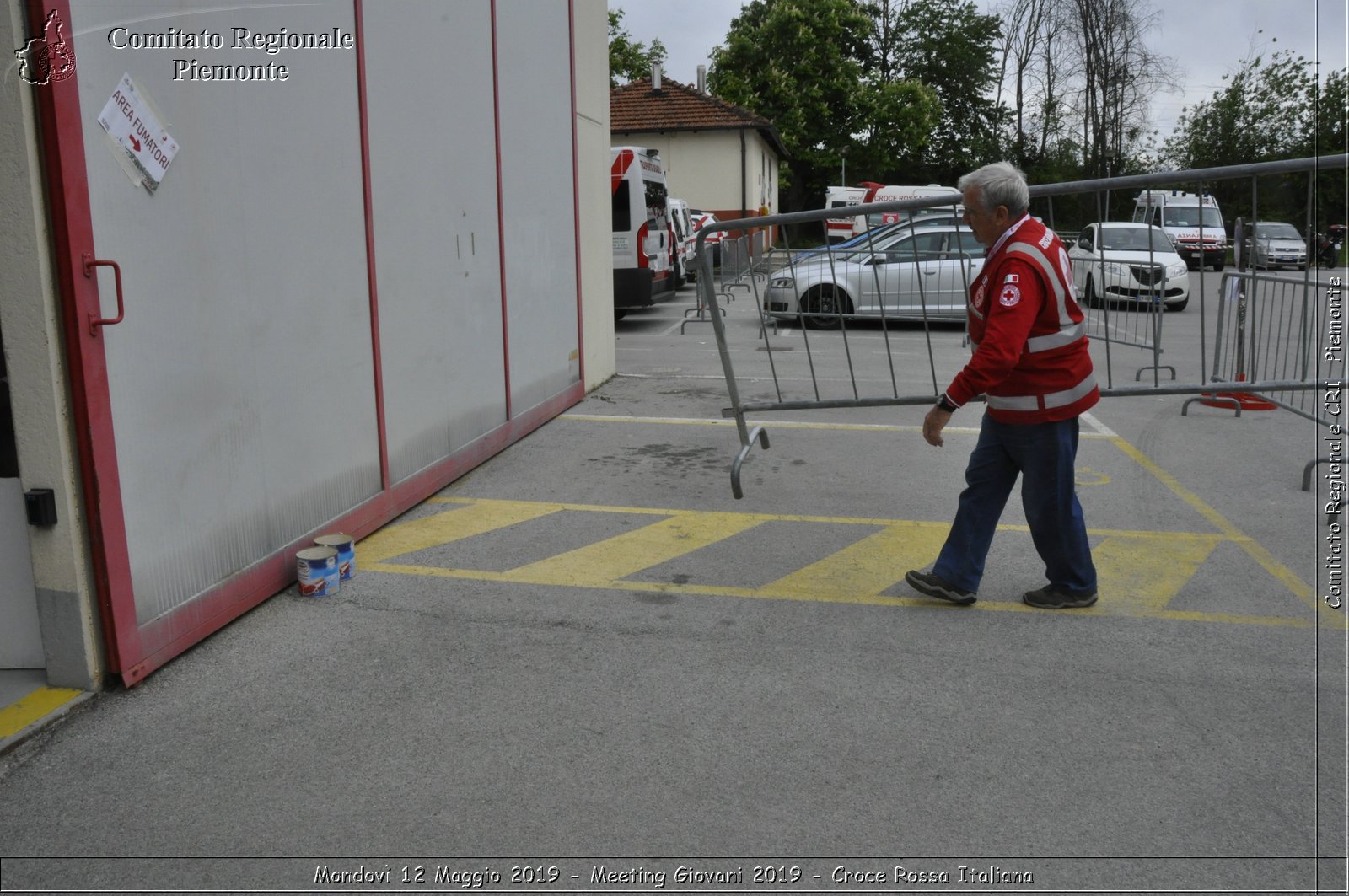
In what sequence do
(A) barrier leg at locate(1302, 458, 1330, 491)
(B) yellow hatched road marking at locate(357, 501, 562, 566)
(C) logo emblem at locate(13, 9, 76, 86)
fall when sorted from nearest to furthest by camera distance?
(C) logo emblem at locate(13, 9, 76, 86)
(B) yellow hatched road marking at locate(357, 501, 562, 566)
(A) barrier leg at locate(1302, 458, 1330, 491)

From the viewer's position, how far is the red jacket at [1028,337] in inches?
167

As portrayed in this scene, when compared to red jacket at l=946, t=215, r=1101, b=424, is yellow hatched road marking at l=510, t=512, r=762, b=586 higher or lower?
lower

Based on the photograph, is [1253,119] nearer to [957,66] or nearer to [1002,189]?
[957,66]

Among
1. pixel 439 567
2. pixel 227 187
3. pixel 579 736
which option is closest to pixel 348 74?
pixel 227 187

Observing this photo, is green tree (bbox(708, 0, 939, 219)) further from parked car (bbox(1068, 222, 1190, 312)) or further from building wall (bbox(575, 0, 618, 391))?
parked car (bbox(1068, 222, 1190, 312))

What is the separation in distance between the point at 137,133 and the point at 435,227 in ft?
8.35

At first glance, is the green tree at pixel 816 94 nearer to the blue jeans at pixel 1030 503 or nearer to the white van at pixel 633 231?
the white van at pixel 633 231

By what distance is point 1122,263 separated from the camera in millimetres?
7977

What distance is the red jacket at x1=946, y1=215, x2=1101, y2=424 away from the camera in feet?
13.9

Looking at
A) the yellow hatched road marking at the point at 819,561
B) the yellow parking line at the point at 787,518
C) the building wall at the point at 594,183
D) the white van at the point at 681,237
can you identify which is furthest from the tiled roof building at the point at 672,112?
the yellow hatched road marking at the point at 819,561

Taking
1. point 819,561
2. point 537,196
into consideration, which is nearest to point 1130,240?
point 819,561

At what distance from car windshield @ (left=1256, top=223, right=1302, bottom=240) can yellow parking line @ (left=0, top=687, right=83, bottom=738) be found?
626 cm

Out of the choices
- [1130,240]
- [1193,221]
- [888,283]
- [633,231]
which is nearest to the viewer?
[1130,240]

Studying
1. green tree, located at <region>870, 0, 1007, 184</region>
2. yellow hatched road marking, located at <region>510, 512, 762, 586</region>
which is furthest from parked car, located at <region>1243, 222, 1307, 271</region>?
green tree, located at <region>870, 0, 1007, 184</region>
